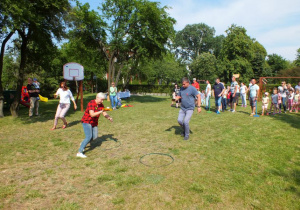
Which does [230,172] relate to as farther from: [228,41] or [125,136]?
[228,41]

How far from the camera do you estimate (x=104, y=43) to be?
1997 centimetres

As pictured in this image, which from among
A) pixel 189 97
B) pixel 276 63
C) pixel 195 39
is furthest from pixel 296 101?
pixel 195 39

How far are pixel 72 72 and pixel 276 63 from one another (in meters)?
62.6

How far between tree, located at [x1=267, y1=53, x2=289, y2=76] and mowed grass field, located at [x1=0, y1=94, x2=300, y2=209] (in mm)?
61192

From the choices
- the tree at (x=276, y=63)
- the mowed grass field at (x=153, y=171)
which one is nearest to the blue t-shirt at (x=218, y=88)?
the mowed grass field at (x=153, y=171)

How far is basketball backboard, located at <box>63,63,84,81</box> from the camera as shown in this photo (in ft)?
45.3

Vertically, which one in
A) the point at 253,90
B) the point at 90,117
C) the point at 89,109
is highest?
the point at 253,90

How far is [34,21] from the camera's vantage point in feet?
32.2

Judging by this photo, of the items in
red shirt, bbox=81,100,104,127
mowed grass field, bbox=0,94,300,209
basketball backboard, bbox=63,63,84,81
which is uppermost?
basketball backboard, bbox=63,63,84,81

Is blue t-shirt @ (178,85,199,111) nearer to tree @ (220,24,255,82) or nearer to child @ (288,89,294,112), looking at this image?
child @ (288,89,294,112)

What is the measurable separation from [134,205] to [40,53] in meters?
13.9

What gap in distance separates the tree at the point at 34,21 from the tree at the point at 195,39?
58877mm

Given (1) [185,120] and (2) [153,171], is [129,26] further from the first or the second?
(2) [153,171]

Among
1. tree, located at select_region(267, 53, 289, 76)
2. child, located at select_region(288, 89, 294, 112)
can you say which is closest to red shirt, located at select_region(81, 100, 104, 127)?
child, located at select_region(288, 89, 294, 112)
